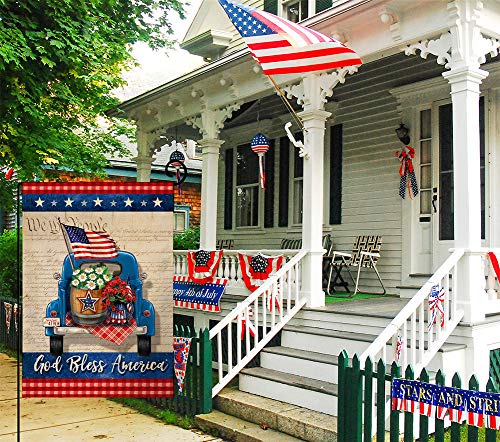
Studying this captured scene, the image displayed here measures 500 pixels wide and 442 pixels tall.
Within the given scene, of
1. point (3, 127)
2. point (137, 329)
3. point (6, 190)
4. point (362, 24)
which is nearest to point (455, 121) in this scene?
point (362, 24)

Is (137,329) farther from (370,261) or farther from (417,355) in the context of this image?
(370,261)

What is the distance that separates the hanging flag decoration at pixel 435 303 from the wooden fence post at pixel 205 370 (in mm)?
2252

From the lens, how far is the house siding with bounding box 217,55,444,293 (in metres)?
9.59

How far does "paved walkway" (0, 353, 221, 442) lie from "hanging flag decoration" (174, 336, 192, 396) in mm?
490

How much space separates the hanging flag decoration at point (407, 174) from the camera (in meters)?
9.25

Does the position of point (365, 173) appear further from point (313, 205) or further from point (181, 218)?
point (181, 218)

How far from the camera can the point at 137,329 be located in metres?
4.19

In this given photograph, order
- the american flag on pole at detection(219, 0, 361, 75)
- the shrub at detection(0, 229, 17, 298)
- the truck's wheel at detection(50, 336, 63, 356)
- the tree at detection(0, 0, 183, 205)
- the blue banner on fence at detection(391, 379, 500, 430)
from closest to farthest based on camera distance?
the blue banner on fence at detection(391, 379, 500, 430) → the truck's wheel at detection(50, 336, 63, 356) → the american flag on pole at detection(219, 0, 361, 75) → the tree at detection(0, 0, 183, 205) → the shrub at detection(0, 229, 17, 298)

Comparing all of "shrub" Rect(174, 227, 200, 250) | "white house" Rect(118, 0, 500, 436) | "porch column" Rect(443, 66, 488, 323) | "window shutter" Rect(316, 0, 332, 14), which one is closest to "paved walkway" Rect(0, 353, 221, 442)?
"white house" Rect(118, 0, 500, 436)

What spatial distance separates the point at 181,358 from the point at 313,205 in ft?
8.76

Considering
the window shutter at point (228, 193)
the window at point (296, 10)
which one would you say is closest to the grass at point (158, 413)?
the window shutter at point (228, 193)

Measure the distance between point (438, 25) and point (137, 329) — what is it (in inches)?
183

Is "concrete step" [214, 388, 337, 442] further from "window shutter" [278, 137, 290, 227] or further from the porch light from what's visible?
"window shutter" [278, 137, 290, 227]

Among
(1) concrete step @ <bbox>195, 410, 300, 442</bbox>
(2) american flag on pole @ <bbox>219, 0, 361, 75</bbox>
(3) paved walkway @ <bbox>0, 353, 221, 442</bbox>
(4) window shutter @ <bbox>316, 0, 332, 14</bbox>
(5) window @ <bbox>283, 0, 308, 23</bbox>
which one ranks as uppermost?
(5) window @ <bbox>283, 0, 308, 23</bbox>
